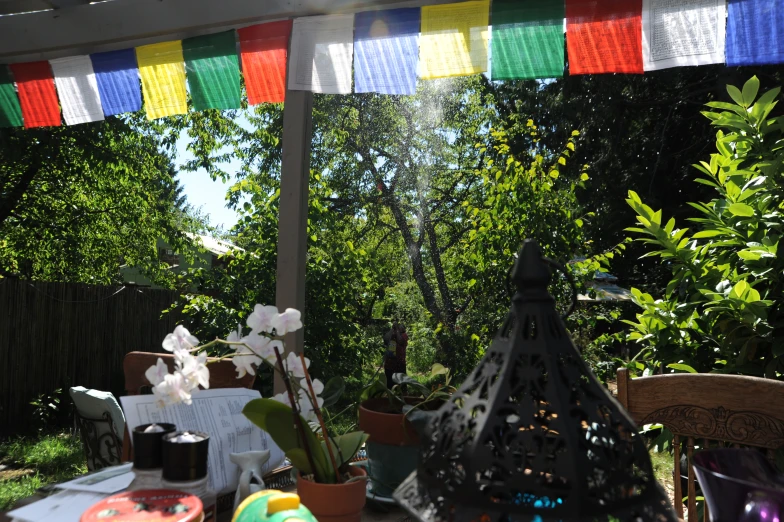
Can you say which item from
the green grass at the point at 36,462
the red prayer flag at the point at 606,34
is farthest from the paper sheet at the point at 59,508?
the green grass at the point at 36,462

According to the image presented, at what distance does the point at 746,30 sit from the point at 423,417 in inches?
56.8

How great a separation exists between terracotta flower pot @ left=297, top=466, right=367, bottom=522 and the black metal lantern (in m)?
0.20

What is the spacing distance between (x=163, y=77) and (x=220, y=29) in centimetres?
33

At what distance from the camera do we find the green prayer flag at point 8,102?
7.39ft

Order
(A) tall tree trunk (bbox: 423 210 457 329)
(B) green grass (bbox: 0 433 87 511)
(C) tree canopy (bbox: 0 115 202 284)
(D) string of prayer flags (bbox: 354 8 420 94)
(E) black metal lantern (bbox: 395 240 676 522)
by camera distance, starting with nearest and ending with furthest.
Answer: (E) black metal lantern (bbox: 395 240 676 522) < (D) string of prayer flags (bbox: 354 8 420 94) < (B) green grass (bbox: 0 433 87 511) < (C) tree canopy (bbox: 0 115 202 284) < (A) tall tree trunk (bbox: 423 210 457 329)

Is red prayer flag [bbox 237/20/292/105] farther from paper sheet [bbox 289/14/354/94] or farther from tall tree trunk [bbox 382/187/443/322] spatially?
tall tree trunk [bbox 382/187/443/322]

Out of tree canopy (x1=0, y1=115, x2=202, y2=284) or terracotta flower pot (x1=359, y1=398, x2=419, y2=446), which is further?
tree canopy (x1=0, y1=115, x2=202, y2=284)

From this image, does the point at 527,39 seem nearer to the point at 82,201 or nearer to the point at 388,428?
the point at 388,428

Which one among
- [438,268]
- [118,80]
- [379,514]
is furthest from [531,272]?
[438,268]

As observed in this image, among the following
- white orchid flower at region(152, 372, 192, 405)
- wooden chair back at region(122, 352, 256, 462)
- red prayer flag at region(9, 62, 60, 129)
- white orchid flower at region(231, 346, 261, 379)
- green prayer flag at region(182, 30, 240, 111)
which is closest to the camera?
white orchid flower at region(152, 372, 192, 405)

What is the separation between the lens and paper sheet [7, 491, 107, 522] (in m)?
0.57

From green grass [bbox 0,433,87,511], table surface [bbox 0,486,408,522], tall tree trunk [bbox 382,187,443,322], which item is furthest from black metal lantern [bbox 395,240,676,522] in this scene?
tall tree trunk [bbox 382,187,443,322]

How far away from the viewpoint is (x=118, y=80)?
215cm

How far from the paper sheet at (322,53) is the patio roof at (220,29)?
3 cm
